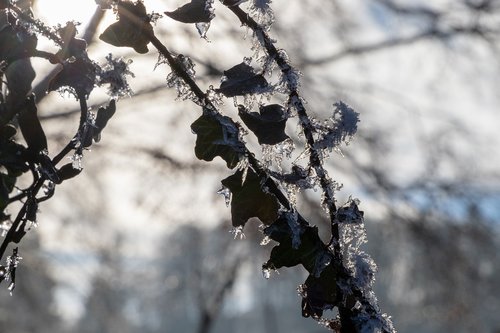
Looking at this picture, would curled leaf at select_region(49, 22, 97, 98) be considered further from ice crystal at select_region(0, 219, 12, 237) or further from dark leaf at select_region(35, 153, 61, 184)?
ice crystal at select_region(0, 219, 12, 237)

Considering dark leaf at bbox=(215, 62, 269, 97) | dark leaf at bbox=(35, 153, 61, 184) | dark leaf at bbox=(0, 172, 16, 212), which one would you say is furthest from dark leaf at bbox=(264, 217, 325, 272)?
dark leaf at bbox=(0, 172, 16, 212)

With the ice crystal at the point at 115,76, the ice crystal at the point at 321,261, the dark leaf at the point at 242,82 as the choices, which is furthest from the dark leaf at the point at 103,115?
the ice crystal at the point at 321,261

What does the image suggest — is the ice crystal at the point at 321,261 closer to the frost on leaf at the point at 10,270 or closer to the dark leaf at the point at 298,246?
the dark leaf at the point at 298,246

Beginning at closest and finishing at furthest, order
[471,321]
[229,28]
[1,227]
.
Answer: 1. [1,227]
2. [229,28]
3. [471,321]

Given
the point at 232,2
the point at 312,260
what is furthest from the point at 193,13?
the point at 312,260

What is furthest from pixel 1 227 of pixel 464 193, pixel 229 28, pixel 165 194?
pixel 165 194

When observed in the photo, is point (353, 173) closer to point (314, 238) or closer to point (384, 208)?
point (384, 208)
